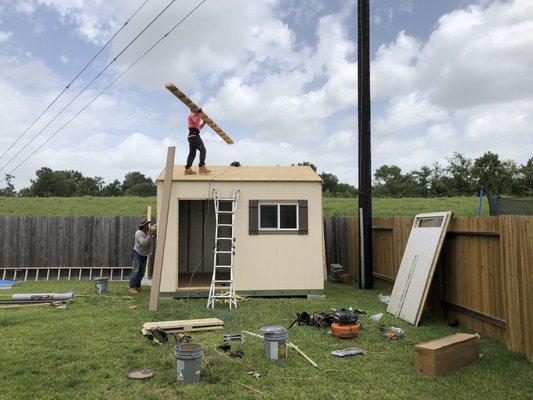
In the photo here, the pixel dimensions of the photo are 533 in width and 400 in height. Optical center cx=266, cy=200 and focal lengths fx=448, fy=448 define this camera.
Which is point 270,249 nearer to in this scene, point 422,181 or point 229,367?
point 229,367

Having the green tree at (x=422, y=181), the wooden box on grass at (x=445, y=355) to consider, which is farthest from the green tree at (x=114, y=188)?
the wooden box on grass at (x=445, y=355)

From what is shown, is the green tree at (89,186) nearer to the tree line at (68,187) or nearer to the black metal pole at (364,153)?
the tree line at (68,187)

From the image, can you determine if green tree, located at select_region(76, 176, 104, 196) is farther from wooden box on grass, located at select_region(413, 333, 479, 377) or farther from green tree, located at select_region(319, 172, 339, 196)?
wooden box on grass, located at select_region(413, 333, 479, 377)

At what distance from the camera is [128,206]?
2816cm

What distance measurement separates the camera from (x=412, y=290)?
841 cm

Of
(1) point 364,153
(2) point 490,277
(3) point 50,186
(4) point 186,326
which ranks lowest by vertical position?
(4) point 186,326

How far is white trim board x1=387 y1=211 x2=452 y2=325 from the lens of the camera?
314 inches

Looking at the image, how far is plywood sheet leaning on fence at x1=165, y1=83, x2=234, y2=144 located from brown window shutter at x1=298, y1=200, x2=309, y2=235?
104 inches

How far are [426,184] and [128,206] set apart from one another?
4101 cm

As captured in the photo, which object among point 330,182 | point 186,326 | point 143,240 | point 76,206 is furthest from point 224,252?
point 330,182

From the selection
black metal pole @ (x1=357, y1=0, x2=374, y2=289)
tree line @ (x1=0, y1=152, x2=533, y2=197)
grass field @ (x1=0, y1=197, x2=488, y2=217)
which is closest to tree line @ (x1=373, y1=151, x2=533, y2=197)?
tree line @ (x1=0, y1=152, x2=533, y2=197)

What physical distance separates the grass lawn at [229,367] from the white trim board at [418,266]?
403 mm

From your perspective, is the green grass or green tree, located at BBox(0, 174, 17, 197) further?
green tree, located at BBox(0, 174, 17, 197)

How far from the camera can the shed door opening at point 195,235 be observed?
14055 millimetres
